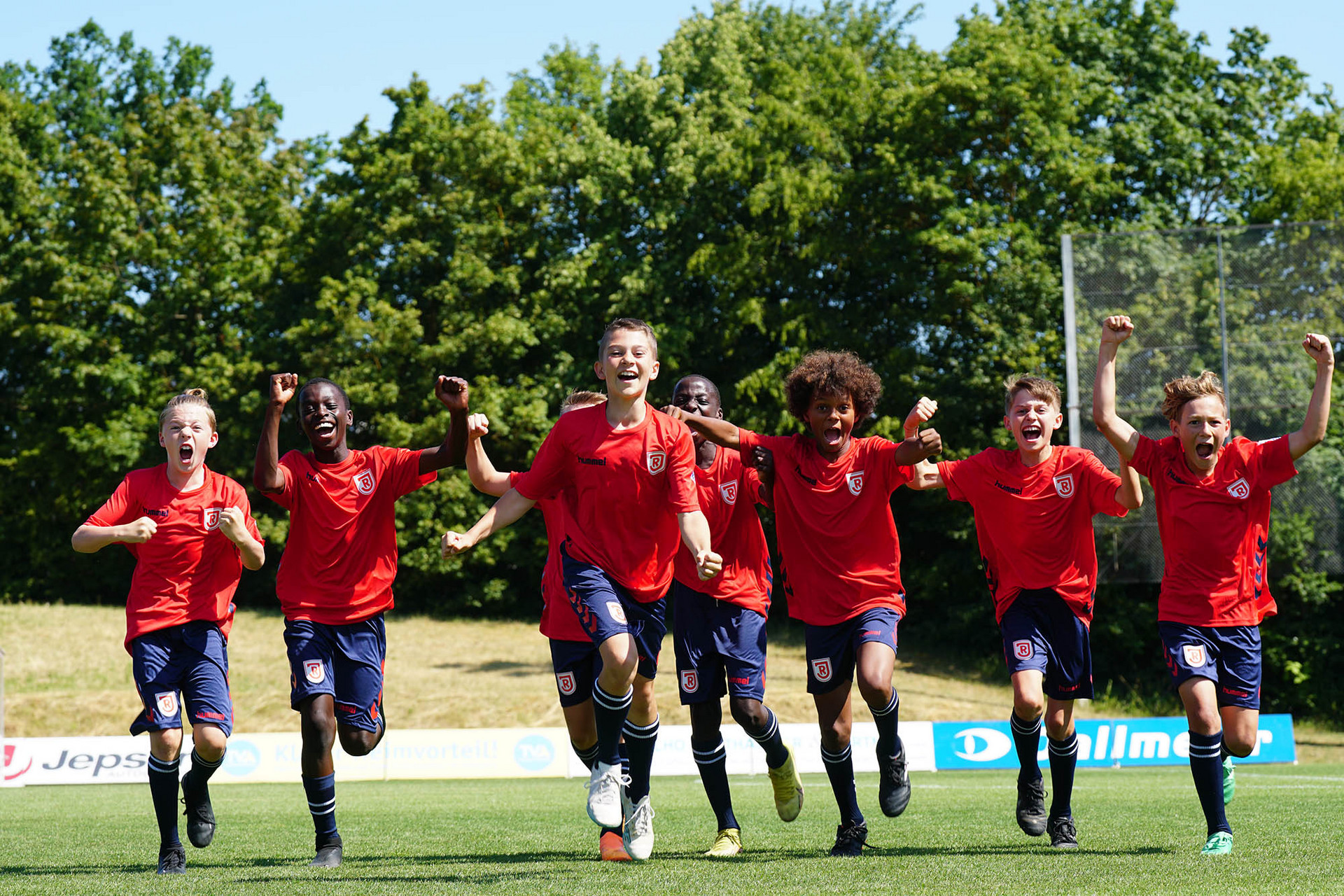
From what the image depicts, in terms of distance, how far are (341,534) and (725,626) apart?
7.31ft

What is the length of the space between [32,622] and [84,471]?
852 cm

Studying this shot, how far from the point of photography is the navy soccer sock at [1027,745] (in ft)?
24.9

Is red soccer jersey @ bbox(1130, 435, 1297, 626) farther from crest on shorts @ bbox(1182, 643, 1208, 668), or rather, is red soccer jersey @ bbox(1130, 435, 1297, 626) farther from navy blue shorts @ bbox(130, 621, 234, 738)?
navy blue shorts @ bbox(130, 621, 234, 738)

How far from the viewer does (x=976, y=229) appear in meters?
31.2

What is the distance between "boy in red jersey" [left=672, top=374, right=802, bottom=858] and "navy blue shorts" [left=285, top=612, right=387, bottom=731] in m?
1.74

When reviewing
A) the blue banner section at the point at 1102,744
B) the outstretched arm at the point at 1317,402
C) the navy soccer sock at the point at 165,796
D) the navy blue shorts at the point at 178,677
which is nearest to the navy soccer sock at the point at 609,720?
the navy blue shorts at the point at 178,677

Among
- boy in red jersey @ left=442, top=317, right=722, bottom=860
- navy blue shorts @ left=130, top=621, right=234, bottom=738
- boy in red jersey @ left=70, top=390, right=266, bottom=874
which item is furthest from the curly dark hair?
Answer: navy blue shorts @ left=130, top=621, right=234, bottom=738

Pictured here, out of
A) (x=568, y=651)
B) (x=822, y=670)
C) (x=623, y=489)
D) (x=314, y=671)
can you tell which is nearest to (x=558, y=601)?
(x=568, y=651)

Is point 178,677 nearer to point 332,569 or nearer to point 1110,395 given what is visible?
point 332,569

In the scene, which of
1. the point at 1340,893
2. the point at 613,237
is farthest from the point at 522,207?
the point at 1340,893

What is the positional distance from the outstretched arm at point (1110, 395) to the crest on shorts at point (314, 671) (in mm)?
4413

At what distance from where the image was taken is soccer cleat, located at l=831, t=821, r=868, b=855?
23.4 ft

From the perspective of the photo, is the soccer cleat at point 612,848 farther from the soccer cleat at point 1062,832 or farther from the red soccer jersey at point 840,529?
the soccer cleat at point 1062,832

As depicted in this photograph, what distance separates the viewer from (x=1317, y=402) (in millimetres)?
7027
